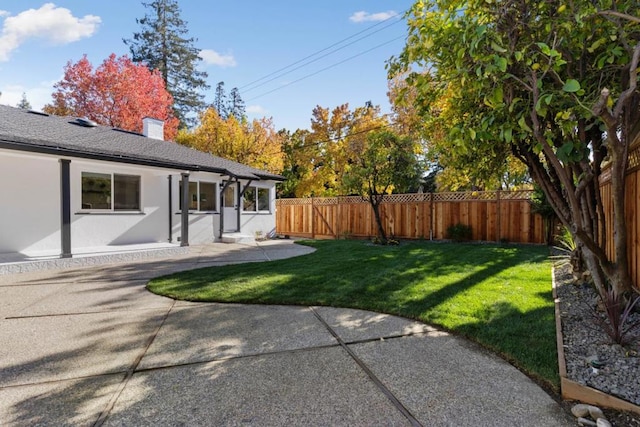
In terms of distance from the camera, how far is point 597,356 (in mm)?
2693

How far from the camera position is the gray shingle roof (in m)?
7.02

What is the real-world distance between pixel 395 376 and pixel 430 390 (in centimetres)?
29

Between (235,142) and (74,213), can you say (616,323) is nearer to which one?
(74,213)

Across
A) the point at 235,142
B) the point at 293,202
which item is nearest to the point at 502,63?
the point at 293,202

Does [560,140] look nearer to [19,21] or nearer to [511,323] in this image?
[511,323]

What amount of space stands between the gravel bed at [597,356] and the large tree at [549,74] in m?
0.39

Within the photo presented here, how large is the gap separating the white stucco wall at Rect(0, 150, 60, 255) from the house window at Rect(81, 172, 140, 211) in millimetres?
710

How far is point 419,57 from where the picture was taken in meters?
3.67

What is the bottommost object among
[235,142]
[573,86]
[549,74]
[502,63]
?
[573,86]

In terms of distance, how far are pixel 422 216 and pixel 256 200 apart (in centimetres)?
703

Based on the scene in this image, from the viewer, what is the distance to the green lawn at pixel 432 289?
3.29 metres

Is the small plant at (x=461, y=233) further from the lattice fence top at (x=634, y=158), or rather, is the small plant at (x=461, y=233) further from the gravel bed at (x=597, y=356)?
the gravel bed at (x=597, y=356)

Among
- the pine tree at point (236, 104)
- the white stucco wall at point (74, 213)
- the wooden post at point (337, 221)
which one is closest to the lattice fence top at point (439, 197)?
the wooden post at point (337, 221)

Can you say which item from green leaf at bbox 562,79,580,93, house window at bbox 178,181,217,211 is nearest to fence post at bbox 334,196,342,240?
house window at bbox 178,181,217,211
